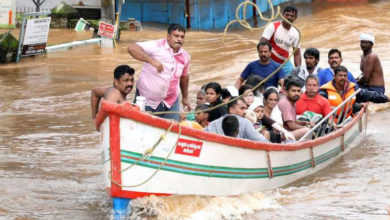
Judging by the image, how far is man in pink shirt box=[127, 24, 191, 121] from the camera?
7848 millimetres

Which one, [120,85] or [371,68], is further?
[371,68]

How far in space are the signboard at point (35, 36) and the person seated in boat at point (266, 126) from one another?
39.8 ft

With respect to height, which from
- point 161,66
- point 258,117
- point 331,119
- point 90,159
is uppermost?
point 161,66

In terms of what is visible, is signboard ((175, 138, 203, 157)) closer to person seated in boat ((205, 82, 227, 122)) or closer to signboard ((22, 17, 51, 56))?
person seated in boat ((205, 82, 227, 122))

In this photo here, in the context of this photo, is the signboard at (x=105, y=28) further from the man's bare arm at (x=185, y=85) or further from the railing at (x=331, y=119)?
the man's bare arm at (x=185, y=85)

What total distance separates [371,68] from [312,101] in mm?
2828

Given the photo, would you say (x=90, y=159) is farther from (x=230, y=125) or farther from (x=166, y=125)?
(x=166, y=125)

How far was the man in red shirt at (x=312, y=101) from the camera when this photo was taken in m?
9.46

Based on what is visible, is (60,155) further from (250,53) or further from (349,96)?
(250,53)

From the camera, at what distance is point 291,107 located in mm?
9125

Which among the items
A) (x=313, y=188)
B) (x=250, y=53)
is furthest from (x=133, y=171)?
(x=250, y=53)

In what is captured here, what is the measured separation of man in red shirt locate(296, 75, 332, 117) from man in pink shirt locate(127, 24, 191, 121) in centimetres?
192

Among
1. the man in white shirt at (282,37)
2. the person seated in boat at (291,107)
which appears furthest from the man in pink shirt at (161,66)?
the man in white shirt at (282,37)

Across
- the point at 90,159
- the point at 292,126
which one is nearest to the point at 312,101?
the point at 292,126
